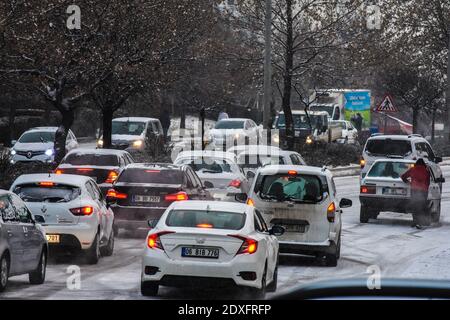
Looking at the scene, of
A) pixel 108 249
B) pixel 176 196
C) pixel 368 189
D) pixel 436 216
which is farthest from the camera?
pixel 436 216

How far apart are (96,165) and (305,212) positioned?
28.3ft

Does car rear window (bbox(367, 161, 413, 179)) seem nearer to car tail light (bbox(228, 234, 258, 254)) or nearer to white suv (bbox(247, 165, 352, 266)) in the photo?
white suv (bbox(247, 165, 352, 266))

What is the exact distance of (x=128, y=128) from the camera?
45031 mm

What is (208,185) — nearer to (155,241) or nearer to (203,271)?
(155,241)

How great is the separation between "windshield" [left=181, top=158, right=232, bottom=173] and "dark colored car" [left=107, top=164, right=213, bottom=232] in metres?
4.38

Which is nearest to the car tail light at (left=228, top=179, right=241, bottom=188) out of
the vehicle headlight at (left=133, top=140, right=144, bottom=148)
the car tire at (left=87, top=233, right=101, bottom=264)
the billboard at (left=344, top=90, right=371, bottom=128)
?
the car tire at (left=87, top=233, right=101, bottom=264)

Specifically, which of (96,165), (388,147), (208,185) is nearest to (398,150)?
(388,147)

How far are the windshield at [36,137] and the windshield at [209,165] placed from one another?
1364 cm

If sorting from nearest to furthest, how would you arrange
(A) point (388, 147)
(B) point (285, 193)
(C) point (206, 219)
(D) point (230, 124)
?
(C) point (206, 219), (B) point (285, 193), (A) point (388, 147), (D) point (230, 124)

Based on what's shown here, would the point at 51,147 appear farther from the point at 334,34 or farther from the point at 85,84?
the point at 334,34

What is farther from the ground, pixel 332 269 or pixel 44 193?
pixel 44 193

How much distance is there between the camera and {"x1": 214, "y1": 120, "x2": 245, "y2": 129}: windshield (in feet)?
177

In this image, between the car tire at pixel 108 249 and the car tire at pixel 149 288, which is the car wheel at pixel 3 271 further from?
the car tire at pixel 108 249

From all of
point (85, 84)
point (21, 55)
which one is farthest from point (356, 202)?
point (21, 55)
